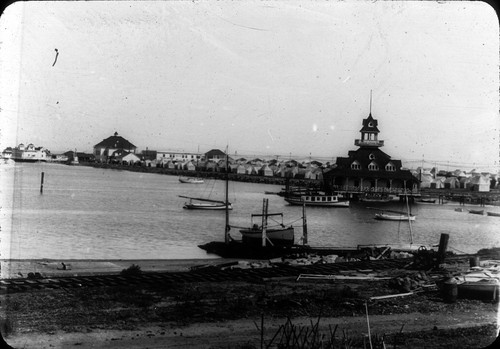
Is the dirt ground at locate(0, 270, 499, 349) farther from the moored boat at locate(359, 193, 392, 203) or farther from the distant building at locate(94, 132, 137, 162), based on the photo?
the distant building at locate(94, 132, 137, 162)

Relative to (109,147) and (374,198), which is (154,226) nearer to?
(374,198)

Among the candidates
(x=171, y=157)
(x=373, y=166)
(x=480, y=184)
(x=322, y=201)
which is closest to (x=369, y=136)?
(x=373, y=166)

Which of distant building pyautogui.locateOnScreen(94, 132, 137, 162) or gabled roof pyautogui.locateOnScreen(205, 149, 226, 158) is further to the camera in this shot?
distant building pyautogui.locateOnScreen(94, 132, 137, 162)

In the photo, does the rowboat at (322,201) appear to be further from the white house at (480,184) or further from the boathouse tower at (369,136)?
the white house at (480,184)

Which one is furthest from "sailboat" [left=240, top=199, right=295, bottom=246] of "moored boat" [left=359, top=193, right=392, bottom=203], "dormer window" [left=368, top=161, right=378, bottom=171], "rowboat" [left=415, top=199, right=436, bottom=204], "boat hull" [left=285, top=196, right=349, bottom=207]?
"rowboat" [left=415, top=199, right=436, bottom=204]

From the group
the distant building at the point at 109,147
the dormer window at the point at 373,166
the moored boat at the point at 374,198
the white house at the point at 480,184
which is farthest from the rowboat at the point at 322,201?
the distant building at the point at 109,147

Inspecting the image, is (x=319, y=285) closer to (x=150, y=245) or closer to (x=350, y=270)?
(x=350, y=270)

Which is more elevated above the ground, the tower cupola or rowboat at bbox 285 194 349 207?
the tower cupola
